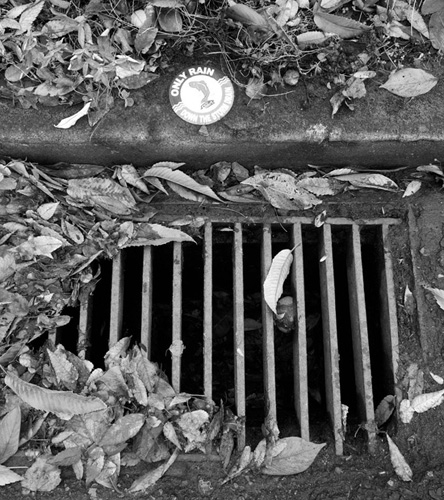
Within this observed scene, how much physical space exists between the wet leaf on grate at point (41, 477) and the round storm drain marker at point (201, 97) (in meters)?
1.27

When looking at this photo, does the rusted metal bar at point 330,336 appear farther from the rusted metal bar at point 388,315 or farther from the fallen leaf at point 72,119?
the fallen leaf at point 72,119

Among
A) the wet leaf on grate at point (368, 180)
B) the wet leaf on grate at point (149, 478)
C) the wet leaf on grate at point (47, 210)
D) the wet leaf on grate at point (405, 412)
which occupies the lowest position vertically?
the wet leaf on grate at point (149, 478)

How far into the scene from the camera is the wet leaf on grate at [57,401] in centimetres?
184

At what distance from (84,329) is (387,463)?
3.84 feet

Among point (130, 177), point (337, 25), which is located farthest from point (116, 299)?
point (337, 25)

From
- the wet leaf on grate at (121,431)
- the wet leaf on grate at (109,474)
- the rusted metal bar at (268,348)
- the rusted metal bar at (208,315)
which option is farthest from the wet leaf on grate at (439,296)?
the wet leaf on grate at (109,474)

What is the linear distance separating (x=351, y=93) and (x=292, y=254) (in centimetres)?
62

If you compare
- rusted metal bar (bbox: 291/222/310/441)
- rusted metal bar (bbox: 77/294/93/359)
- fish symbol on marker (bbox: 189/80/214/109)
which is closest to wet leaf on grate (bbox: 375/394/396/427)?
rusted metal bar (bbox: 291/222/310/441)

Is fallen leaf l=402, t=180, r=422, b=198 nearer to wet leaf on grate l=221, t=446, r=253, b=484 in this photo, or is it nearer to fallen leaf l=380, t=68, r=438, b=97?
fallen leaf l=380, t=68, r=438, b=97

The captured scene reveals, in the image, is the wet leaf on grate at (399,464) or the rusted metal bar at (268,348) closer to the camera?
the wet leaf on grate at (399,464)

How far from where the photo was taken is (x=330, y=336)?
205 centimetres

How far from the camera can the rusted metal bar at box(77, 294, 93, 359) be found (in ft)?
6.60

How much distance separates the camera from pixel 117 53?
6.53 ft

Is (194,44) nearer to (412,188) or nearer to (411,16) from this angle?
(411,16)
